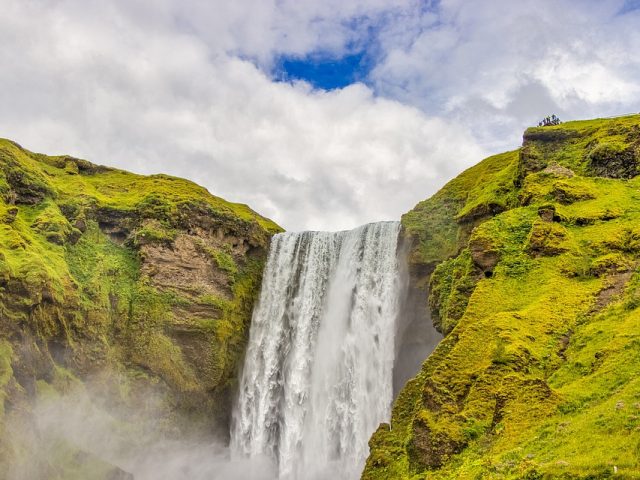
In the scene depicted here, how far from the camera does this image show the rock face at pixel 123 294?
1434 inches

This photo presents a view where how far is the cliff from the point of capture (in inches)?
495

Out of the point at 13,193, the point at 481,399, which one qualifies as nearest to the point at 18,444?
the point at 13,193

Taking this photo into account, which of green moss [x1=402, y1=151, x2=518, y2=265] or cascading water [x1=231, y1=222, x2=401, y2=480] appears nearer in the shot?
green moss [x1=402, y1=151, x2=518, y2=265]

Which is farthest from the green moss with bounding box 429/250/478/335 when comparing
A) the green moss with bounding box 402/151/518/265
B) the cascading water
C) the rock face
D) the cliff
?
the rock face

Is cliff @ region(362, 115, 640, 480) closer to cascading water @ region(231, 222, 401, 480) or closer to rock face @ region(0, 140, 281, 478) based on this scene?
cascading water @ region(231, 222, 401, 480)

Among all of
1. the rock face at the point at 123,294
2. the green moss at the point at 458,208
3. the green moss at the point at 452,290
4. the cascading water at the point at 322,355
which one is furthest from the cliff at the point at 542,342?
the rock face at the point at 123,294

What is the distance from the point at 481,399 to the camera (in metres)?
16.4

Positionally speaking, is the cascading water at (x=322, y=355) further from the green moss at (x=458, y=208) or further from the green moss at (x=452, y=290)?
the green moss at (x=452, y=290)

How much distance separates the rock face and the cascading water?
2724 mm

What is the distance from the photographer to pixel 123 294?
46.6 metres

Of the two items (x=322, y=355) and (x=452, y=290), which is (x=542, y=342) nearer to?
→ (x=452, y=290)

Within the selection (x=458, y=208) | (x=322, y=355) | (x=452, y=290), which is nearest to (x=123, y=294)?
(x=322, y=355)

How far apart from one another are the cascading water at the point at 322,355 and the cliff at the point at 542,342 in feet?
43.3

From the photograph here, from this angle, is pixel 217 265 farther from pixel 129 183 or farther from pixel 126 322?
pixel 129 183
